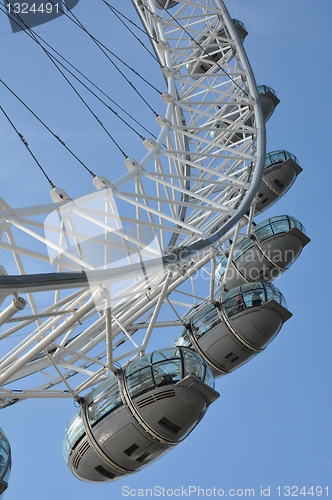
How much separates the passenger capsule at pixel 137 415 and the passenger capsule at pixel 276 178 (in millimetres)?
15839

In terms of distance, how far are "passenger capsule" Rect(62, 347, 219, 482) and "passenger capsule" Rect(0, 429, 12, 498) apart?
1.42 m

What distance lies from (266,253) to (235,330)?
19.2ft

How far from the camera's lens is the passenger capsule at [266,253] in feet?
88.6

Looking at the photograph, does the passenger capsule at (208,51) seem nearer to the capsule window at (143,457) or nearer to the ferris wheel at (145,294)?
the ferris wheel at (145,294)

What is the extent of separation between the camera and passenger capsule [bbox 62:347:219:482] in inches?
642

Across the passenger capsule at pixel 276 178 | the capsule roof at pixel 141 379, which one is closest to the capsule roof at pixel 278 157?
the passenger capsule at pixel 276 178

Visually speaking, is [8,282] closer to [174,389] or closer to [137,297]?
[174,389]

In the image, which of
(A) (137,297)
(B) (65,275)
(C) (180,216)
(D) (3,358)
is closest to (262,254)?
(C) (180,216)

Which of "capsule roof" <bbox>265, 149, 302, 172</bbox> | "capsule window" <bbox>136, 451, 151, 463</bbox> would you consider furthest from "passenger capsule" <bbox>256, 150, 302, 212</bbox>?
"capsule window" <bbox>136, 451, 151, 463</bbox>

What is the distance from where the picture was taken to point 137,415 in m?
16.3

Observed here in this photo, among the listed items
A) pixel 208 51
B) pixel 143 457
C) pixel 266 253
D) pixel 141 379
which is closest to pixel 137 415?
pixel 141 379

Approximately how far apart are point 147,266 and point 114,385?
12.4ft

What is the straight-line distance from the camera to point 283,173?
32000 mm

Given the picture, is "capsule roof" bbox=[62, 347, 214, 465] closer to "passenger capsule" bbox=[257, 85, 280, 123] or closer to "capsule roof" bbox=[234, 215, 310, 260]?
"capsule roof" bbox=[234, 215, 310, 260]
